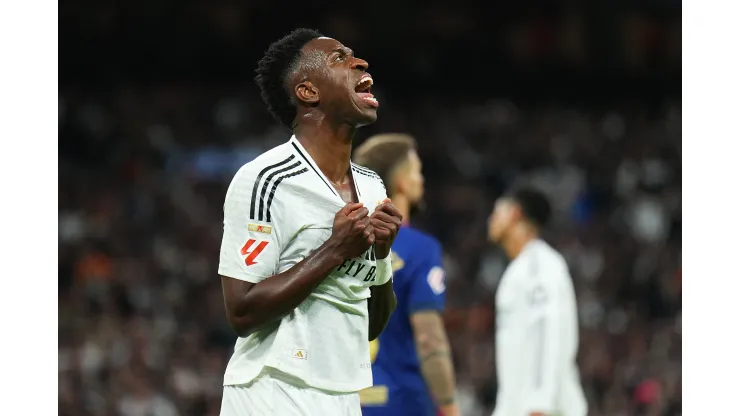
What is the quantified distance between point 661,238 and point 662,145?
2059mm

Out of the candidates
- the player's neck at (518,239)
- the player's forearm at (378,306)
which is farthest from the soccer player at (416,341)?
the player's neck at (518,239)

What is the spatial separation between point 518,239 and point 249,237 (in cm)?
450

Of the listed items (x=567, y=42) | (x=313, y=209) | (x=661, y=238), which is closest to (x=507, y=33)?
(x=567, y=42)

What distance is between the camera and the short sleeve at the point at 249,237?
2.99m

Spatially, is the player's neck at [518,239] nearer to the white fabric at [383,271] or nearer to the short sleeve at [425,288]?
the short sleeve at [425,288]

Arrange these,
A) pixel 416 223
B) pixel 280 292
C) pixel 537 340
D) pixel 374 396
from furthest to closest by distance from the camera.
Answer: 1. pixel 416 223
2. pixel 537 340
3. pixel 374 396
4. pixel 280 292

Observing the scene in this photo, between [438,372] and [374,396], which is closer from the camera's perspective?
[374,396]

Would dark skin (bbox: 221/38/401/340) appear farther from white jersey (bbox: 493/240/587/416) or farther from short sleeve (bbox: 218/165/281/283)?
white jersey (bbox: 493/240/587/416)

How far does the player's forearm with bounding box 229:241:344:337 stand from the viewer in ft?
9.68

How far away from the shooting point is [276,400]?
300cm

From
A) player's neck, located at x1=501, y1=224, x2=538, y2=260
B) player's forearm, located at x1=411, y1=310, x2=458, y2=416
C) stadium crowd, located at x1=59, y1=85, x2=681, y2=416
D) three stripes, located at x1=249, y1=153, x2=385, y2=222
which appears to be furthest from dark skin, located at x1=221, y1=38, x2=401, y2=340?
stadium crowd, located at x1=59, y1=85, x2=681, y2=416

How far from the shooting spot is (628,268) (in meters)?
14.9

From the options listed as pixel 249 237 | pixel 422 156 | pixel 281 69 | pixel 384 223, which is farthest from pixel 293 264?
pixel 422 156

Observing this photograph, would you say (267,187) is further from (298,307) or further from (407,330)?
(407,330)
